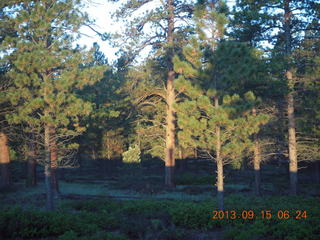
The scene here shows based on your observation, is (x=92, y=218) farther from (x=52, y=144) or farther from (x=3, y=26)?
(x=3, y=26)

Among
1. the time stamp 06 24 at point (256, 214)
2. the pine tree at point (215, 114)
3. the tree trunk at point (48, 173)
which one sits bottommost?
the time stamp 06 24 at point (256, 214)

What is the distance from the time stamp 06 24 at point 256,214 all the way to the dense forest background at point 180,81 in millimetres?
478

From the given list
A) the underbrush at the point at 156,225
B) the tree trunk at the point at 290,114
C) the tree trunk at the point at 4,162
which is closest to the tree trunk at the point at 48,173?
the underbrush at the point at 156,225

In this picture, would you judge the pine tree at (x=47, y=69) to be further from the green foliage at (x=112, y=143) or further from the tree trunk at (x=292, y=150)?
the green foliage at (x=112, y=143)

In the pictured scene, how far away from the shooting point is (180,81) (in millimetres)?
10859

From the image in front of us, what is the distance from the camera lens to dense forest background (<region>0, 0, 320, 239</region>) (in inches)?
431

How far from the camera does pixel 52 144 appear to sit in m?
12.8

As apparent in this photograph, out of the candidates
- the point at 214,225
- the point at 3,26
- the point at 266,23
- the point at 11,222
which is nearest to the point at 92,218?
the point at 11,222

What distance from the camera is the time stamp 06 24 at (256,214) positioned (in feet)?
33.0

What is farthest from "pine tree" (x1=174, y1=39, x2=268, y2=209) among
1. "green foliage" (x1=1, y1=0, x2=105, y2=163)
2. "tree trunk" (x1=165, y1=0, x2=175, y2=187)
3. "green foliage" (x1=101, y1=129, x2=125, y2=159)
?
"green foliage" (x1=101, y1=129, x2=125, y2=159)

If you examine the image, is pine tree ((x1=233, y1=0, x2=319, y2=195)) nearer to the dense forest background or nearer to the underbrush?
the dense forest background

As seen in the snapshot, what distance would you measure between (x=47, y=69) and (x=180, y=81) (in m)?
5.58

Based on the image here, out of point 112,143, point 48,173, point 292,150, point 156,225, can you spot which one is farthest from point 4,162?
point 292,150

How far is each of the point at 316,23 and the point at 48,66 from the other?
12.2 m
